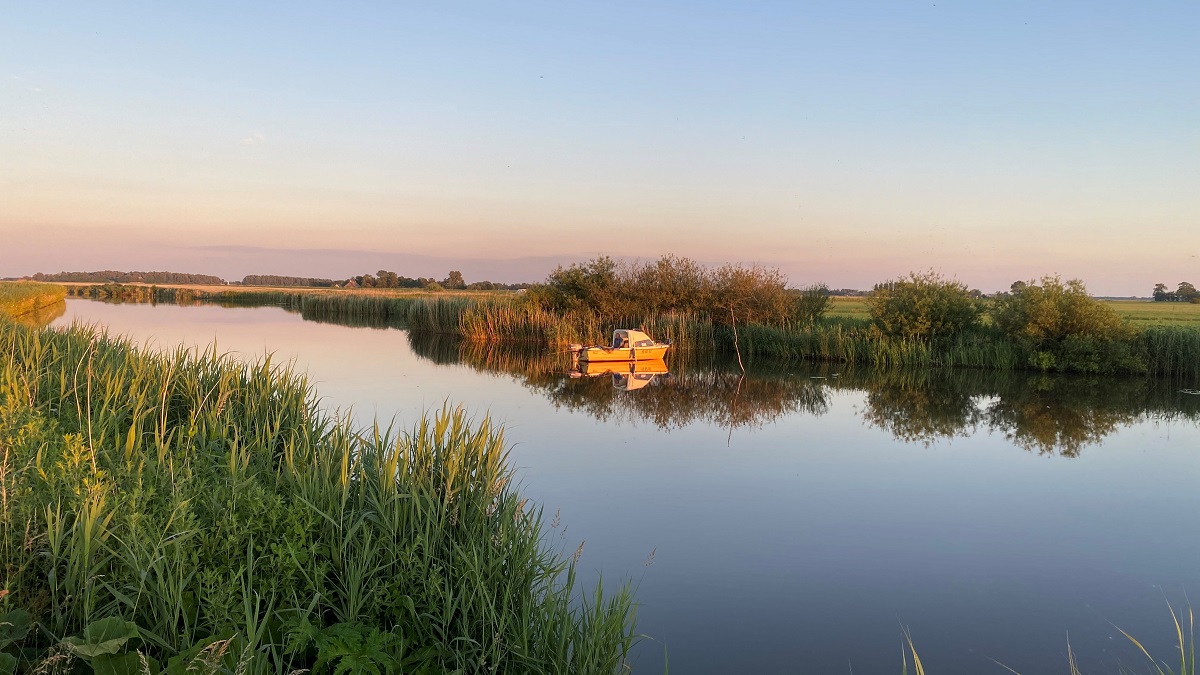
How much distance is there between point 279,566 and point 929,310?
2470cm

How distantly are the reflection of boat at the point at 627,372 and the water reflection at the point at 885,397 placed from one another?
56mm

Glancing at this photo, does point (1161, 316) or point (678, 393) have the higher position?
point (1161, 316)

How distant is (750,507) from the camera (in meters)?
8.81

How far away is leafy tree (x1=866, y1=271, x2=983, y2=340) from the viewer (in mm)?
25219

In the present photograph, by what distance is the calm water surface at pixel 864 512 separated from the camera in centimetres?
553

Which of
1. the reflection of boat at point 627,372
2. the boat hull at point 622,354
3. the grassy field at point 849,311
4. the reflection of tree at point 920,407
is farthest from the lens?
the grassy field at point 849,311

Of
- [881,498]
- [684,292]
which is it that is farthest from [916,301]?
[881,498]

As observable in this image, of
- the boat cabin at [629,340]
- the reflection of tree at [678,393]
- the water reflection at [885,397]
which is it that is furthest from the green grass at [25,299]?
the boat cabin at [629,340]

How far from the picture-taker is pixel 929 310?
25281 mm

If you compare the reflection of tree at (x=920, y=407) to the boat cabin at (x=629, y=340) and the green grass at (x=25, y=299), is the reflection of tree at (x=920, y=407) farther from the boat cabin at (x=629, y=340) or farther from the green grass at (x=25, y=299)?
the green grass at (x=25, y=299)

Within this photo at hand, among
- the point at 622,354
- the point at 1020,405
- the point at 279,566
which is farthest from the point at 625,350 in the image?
the point at 279,566

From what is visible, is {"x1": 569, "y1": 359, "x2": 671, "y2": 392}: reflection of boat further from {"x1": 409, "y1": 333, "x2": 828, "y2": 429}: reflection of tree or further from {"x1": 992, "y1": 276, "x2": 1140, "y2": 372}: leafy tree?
{"x1": 992, "y1": 276, "x2": 1140, "y2": 372}: leafy tree

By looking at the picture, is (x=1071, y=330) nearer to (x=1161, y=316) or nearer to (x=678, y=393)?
(x=678, y=393)

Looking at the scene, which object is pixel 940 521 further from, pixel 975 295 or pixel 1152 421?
pixel 975 295
